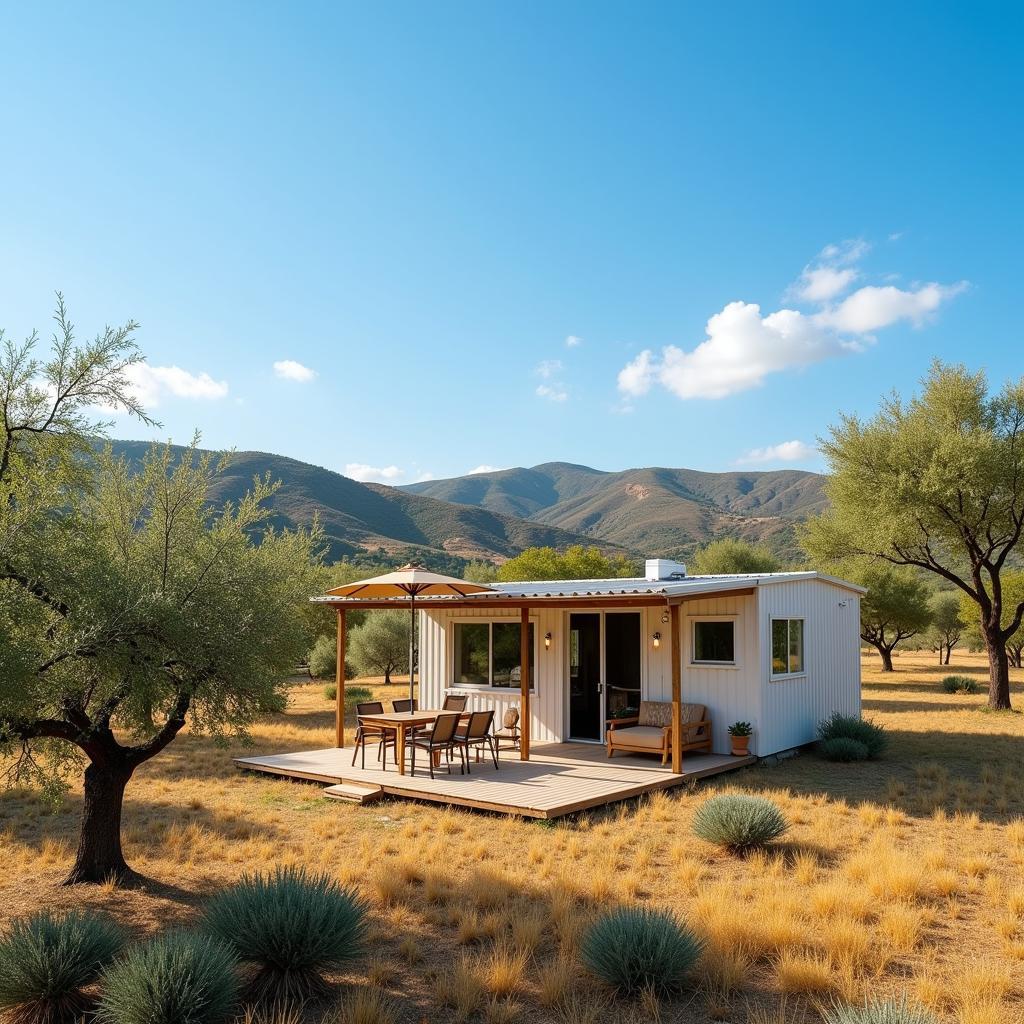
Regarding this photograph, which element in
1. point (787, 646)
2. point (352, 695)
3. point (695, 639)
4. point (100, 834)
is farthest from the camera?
point (352, 695)

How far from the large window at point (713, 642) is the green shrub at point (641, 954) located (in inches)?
302

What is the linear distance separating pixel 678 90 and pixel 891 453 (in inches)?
399

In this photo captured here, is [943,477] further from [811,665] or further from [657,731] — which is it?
[657,731]

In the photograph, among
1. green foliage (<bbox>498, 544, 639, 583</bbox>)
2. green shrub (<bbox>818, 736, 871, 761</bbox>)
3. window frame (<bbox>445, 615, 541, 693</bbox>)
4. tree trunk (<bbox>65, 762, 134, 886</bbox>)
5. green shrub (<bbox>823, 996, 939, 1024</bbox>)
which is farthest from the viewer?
green foliage (<bbox>498, 544, 639, 583</bbox>)

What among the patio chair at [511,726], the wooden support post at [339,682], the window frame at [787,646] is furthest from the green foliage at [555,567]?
the wooden support post at [339,682]

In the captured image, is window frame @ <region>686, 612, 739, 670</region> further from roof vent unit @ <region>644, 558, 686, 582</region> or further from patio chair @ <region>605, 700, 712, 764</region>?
roof vent unit @ <region>644, 558, 686, 582</region>

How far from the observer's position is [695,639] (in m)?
12.4

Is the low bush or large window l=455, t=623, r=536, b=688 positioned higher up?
large window l=455, t=623, r=536, b=688

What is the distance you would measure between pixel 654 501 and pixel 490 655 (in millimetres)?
122550

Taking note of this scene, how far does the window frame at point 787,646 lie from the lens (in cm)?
1189

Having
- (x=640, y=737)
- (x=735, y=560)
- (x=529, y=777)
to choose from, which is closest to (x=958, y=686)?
(x=735, y=560)

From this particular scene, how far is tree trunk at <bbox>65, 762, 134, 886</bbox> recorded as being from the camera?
647 centimetres

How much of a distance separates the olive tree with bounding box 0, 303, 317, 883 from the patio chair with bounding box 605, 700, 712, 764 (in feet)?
20.0

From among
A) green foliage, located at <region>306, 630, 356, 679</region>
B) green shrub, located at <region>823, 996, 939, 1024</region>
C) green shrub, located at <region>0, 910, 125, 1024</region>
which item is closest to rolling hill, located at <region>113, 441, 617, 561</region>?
green foliage, located at <region>306, 630, 356, 679</region>
